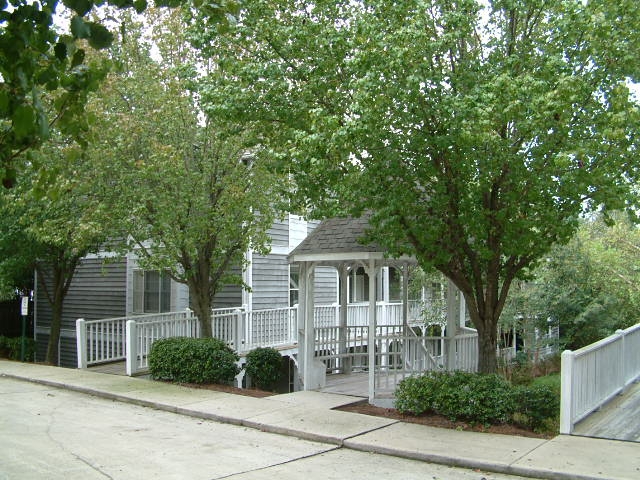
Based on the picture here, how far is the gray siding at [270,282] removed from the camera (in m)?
19.1

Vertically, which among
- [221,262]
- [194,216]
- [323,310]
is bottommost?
[323,310]

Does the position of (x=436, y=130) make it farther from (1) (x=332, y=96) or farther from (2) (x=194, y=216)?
(2) (x=194, y=216)

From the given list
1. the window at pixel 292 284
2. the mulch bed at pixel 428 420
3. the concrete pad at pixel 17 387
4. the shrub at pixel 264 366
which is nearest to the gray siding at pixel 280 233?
the window at pixel 292 284

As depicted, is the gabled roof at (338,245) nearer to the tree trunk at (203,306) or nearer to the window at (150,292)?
the tree trunk at (203,306)

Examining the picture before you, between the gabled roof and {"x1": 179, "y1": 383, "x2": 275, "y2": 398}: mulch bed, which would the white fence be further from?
the gabled roof

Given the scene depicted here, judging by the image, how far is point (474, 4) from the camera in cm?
937

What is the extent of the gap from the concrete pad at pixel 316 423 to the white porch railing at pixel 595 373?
2.66 metres

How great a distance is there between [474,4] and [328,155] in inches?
116

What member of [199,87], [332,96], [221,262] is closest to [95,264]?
[221,262]

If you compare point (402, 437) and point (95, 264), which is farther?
point (95, 264)

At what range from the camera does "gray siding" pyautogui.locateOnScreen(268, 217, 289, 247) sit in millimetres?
19797

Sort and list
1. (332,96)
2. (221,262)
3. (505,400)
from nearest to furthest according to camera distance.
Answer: (505,400) → (332,96) → (221,262)

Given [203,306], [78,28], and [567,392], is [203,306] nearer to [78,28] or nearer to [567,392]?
[567,392]

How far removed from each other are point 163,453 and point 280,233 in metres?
12.0
